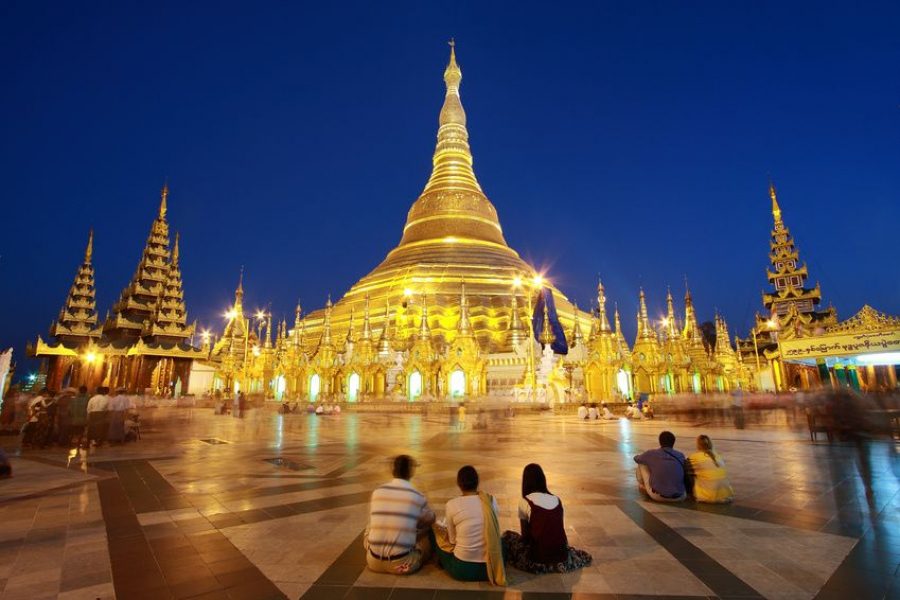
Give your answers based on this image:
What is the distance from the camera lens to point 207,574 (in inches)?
148

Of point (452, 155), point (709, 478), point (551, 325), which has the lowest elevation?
point (709, 478)

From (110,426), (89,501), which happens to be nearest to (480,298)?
(110,426)

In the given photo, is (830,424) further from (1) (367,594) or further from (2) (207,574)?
(2) (207,574)

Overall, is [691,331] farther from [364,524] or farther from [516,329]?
[364,524]

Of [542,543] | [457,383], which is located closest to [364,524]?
→ [542,543]

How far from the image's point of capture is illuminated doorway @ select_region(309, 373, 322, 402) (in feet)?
104

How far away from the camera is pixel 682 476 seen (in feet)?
20.1

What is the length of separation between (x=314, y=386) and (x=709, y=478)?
2900 centimetres

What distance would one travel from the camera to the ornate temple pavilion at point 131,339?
130ft

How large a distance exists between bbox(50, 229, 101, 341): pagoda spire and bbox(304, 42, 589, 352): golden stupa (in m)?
18.7

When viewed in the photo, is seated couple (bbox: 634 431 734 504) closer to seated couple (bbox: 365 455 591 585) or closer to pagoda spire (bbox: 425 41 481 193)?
seated couple (bbox: 365 455 591 585)

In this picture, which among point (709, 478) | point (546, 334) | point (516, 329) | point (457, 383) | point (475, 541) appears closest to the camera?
point (475, 541)

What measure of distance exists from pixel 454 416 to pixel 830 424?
492 inches

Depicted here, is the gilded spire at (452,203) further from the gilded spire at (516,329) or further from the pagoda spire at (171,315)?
the pagoda spire at (171,315)
